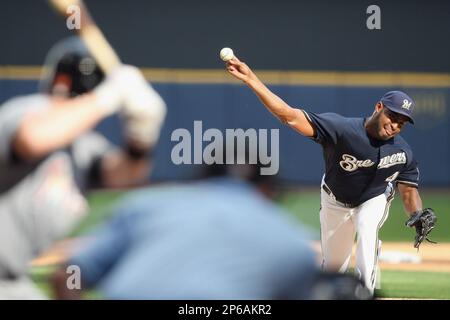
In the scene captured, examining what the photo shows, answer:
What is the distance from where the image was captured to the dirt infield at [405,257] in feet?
20.6

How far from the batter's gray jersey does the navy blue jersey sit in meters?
1.69

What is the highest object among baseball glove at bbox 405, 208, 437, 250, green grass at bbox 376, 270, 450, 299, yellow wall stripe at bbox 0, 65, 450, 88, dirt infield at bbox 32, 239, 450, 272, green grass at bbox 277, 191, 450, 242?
yellow wall stripe at bbox 0, 65, 450, 88

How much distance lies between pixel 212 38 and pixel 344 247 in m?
4.47

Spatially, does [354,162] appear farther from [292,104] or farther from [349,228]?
[292,104]

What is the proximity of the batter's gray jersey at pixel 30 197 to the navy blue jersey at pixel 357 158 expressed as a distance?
169 centimetres

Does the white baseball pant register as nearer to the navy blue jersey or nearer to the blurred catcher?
the navy blue jersey

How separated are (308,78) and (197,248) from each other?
21.4 ft

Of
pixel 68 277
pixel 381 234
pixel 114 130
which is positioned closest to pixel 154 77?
pixel 114 130

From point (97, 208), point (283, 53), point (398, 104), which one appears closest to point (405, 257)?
point (398, 104)

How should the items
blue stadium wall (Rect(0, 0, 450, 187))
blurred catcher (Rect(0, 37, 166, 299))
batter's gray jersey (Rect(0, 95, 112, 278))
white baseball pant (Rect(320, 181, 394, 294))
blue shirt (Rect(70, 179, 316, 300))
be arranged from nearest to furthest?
blue shirt (Rect(70, 179, 316, 300)) → blurred catcher (Rect(0, 37, 166, 299)) → batter's gray jersey (Rect(0, 95, 112, 278)) → white baseball pant (Rect(320, 181, 394, 294)) → blue stadium wall (Rect(0, 0, 450, 187))

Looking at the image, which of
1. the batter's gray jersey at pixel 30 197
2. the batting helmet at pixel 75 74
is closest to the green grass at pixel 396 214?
the batting helmet at pixel 75 74

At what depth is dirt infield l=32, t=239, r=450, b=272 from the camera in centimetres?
628

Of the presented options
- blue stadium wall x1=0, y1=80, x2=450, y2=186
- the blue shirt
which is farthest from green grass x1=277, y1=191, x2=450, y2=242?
the blue shirt

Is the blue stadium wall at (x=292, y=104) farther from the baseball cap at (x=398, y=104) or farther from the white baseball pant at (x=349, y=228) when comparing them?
the baseball cap at (x=398, y=104)
